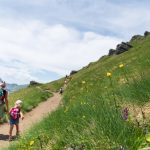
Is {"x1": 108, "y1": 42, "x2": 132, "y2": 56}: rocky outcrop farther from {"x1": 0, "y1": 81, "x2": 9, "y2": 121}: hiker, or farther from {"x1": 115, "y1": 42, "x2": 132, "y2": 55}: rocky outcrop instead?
{"x1": 0, "y1": 81, "x2": 9, "y2": 121}: hiker

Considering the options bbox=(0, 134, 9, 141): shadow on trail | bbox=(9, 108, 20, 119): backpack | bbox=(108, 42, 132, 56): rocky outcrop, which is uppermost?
bbox=(108, 42, 132, 56): rocky outcrop

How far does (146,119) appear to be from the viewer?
6.49m

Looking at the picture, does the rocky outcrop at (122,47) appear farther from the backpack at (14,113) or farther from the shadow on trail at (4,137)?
the backpack at (14,113)

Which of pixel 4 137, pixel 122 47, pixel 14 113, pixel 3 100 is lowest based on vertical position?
pixel 4 137

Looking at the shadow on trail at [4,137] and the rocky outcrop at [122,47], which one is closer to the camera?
the shadow on trail at [4,137]

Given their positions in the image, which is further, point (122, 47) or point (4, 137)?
point (122, 47)

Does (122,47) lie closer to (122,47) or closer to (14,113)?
(122,47)

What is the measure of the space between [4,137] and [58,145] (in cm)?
923

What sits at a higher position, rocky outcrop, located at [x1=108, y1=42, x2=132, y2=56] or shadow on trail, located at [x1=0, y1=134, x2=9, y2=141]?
rocky outcrop, located at [x1=108, y1=42, x2=132, y2=56]

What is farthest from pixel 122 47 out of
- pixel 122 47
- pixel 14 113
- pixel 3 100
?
pixel 14 113

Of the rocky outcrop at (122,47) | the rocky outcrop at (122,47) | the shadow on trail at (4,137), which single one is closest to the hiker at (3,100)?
the shadow on trail at (4,137)

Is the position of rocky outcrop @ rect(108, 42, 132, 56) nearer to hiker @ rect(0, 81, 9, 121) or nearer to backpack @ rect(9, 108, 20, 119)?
hiker @ rect(0, 81, 9, 121)

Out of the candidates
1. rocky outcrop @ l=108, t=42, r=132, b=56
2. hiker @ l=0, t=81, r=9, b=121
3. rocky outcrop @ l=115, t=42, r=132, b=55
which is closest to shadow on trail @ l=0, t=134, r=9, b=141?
hiker @ l=0, t=81, r=9, b=121

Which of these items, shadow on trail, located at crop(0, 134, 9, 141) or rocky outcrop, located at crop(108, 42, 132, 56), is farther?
rocky outcrop, located at crop(108, 42, 132, 56)
